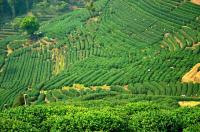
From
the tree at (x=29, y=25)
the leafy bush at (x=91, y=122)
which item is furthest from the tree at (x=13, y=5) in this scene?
the leafy bush at (x=91, y=122)

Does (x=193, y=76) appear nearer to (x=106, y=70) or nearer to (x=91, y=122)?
(x=106, y=70)

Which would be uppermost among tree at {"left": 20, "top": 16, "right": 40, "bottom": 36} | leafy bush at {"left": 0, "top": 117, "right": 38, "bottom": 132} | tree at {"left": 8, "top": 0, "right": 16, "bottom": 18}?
tree at {"left": 8, "top": 0, "right": 16, "bottom": 18}

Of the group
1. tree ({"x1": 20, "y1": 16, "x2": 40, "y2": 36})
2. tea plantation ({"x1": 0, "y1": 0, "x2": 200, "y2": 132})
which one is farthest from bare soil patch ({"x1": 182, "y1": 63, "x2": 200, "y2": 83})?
tree ({"x1": 20, "y1": 16, "x2": 40, "y2": 36})

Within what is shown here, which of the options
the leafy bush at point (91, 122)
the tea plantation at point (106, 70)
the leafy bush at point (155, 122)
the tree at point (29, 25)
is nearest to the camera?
the leafy bush at point (91, 122)

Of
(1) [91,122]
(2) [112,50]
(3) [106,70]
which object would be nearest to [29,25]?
(2) [112,50]

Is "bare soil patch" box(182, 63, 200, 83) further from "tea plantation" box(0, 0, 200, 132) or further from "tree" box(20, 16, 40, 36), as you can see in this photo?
"tree" box(20, 16, 40, 36)

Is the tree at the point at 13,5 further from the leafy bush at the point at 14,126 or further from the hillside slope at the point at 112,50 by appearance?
the leafy bush at the point at 14,126

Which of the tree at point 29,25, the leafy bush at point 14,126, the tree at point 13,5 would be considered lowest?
the leafy bush at point 14,126
